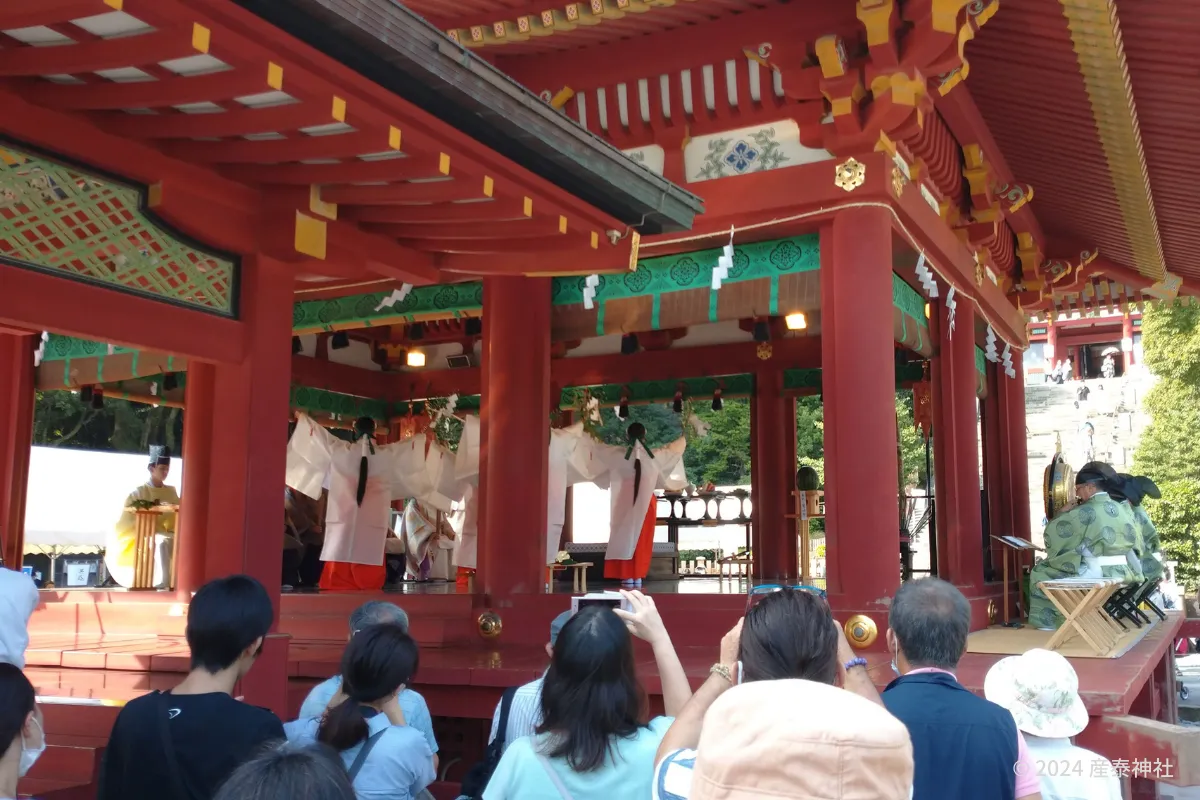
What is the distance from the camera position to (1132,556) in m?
8.39

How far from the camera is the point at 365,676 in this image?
2787 millimetres

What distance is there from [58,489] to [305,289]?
9835mm

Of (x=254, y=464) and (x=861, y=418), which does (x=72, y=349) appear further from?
(x=861, y=418)

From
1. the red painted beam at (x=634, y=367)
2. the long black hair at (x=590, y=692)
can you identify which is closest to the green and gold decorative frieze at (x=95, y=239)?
the long black hair at (x=590, y=692)

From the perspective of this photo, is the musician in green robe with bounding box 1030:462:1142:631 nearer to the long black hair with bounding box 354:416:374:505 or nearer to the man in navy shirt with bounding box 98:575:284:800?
the long black hair with bounding box 354:416:374:505

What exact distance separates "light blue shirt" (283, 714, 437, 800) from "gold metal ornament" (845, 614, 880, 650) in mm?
3962

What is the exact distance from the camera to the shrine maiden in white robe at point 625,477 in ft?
33.6

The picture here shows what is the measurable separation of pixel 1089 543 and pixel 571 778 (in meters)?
7.23

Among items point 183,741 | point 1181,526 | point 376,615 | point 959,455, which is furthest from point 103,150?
point 1181,526

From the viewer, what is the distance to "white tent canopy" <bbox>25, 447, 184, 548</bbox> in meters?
14.9

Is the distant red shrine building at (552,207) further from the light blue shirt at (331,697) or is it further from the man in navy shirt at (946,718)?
the man in navy shirt at (946,718)

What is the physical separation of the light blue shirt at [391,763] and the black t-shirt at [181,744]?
0.22 m

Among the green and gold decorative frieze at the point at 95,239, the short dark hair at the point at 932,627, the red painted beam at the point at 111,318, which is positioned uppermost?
the green and gold decorative frieze at the point at 95,239

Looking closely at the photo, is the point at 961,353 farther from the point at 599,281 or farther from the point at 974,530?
the point at 599,281
